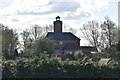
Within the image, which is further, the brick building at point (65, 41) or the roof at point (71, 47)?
the roof at point (71, 47)

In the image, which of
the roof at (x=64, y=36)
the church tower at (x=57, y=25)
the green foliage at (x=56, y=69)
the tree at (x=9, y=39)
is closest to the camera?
the green foliage at (x=56, y=69)

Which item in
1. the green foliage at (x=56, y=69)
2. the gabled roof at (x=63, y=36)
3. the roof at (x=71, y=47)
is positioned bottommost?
the green foliage at (x=56, y=69)

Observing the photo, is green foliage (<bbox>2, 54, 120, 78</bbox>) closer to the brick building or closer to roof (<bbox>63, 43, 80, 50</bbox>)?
the brick building

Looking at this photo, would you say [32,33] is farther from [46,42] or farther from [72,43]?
[46,42]

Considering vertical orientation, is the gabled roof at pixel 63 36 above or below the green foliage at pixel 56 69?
above

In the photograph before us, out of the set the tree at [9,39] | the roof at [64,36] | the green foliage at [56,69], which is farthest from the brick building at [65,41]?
the green foliage at [56,69]

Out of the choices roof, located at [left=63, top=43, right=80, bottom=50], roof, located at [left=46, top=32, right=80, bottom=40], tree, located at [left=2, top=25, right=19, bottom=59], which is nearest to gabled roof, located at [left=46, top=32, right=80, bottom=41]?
roof, located at [left=46, top=32, right=80, bottom=40]

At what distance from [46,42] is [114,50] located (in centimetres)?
526

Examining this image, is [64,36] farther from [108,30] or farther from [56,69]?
[56,69]

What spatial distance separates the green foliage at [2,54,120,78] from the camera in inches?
749

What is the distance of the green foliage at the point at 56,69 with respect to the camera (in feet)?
62.4

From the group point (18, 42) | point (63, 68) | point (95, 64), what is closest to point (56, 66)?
point (63, 68)

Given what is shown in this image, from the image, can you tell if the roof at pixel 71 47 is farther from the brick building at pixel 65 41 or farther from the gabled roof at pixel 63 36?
the gabled roof at pixel 63 36

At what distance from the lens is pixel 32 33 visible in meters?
38.8
